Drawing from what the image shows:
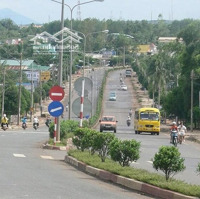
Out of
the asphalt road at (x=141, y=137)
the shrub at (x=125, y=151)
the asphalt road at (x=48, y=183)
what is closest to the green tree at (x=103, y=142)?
the asphalt road at (x=48, y=183)

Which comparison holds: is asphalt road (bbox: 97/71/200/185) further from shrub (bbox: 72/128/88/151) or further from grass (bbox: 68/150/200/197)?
shrub (bbox: 72/128/88/151)

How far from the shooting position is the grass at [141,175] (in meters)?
15.2

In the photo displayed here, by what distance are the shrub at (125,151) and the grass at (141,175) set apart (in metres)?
0.24

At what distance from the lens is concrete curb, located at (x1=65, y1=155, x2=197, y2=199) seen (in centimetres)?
1518

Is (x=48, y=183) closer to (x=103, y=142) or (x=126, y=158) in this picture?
(x=126, y=158)

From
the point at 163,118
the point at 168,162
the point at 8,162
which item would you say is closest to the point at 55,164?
the point at 8,162

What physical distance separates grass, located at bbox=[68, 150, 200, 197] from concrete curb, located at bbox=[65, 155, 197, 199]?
13cm

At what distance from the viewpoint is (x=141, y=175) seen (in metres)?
18.0

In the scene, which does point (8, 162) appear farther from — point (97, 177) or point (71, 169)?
point (97, 177)

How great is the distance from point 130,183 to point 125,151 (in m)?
2.62

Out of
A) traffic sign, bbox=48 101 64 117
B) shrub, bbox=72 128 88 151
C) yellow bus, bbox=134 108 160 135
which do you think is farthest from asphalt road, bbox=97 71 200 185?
traffic sign, bbox=48 101 64 117

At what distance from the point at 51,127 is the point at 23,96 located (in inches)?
2585

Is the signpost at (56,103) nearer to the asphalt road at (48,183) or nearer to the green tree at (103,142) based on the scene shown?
the asphalt road at (48,183)

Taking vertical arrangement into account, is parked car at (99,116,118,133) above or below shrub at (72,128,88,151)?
above
